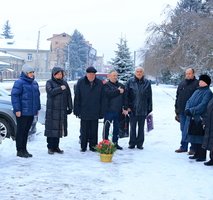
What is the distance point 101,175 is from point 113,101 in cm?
250

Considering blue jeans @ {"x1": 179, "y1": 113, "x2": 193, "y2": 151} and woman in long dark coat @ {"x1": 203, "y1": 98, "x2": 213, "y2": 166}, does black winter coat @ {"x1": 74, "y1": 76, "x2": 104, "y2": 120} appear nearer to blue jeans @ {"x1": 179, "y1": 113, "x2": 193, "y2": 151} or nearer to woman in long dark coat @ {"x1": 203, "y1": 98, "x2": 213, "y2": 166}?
blue jeans @ {"x1": 179, "y1": 113, "x2": 193, "y2": 151}

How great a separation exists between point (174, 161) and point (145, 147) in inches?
64.6

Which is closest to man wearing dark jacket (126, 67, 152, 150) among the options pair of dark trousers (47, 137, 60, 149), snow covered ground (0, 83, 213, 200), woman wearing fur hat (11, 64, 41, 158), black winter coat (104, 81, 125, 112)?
black winter coat (104, 81, 125, 112)

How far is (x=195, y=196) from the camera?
5.84m

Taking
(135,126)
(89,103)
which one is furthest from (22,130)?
(135,126)

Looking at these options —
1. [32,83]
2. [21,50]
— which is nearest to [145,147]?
[32,83]

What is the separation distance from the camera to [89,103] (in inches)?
346

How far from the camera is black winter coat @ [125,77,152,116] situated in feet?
30.1

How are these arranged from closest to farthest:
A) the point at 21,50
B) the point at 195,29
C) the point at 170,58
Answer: the point at 195,29
the point at 170,58
the point at 21,50

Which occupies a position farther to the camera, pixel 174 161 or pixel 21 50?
pixel 21 50

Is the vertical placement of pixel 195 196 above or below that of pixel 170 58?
below

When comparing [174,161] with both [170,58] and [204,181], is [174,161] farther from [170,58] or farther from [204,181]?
[170,58]

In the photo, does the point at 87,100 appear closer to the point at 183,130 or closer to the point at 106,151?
the point at 106,151

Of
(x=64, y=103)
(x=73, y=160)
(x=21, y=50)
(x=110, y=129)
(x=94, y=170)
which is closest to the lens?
(x=94, y=170)
